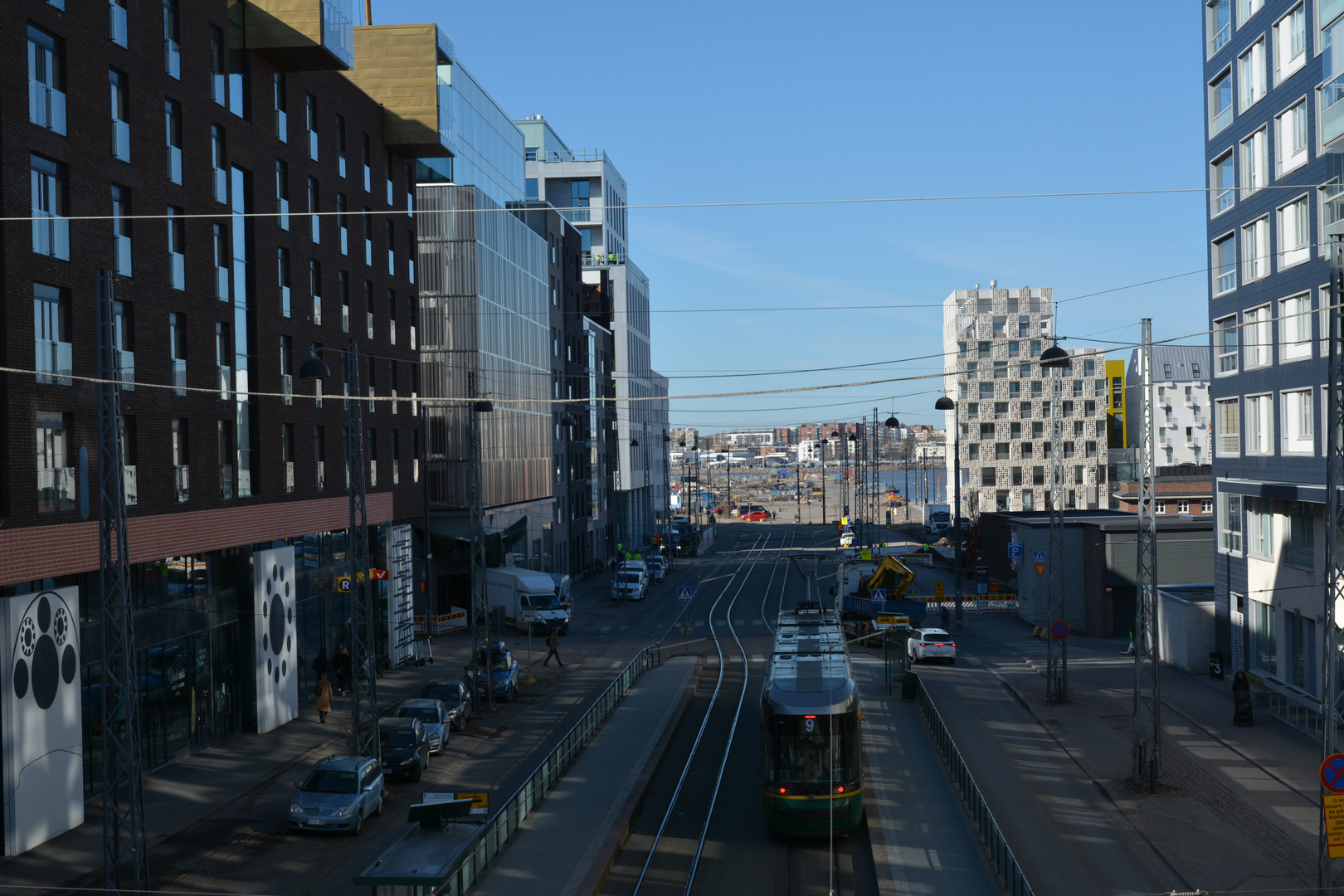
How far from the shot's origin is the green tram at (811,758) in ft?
66.9

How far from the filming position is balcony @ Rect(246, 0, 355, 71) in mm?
33844

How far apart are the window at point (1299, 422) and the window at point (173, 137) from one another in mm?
30217

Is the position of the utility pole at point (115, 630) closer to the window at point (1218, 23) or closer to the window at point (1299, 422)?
the window at point (1299, 422)

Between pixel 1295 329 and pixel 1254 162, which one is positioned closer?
pixel 1295 329

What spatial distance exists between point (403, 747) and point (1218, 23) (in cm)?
3379

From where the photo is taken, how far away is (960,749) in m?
29.4

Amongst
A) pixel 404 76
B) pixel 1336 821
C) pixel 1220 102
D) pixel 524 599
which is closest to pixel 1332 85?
pixel 1220 102

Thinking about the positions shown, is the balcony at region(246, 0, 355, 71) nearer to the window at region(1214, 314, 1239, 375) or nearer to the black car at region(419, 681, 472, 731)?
the black car at region(419, 681, 472, 731)

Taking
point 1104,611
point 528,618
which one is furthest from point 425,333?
point 1104,611

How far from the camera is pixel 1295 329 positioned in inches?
1267

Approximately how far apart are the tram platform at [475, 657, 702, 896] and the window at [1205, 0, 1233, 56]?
90.7ft

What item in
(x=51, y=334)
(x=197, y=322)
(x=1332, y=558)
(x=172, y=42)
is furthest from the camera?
(x=197, y=322)

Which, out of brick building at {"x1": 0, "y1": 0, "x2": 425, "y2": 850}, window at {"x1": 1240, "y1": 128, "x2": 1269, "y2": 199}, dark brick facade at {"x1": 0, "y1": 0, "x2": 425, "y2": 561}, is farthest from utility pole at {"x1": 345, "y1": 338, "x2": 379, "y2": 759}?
window at {"x1": 1240, "y1": 128, "x2": 1269, "y2": 199}

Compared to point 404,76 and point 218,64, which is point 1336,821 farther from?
point 404,76
